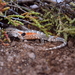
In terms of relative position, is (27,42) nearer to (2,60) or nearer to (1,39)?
(1,39)

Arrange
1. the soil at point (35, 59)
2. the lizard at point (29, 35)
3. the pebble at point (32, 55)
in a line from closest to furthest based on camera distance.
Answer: the soil at point (35, 59) → the pebble at point (32, 55) → the lizard at point (29, 35)

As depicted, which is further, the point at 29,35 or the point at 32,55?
the point at 29,35

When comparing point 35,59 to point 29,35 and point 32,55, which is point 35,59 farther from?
point 29,35

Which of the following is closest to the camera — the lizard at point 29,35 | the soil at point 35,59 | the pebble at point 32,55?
the soil at point 35,59

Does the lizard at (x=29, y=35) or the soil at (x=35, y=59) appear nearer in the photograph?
the soil at (x=35, y=59)

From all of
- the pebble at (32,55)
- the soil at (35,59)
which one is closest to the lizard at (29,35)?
the soil at (35,59)

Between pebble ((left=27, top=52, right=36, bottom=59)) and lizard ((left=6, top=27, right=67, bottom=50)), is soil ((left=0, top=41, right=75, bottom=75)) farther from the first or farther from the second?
lizard ((left=6, top=27, right=67, bottom=50))

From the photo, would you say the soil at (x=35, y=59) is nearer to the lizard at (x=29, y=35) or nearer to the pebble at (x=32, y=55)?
the pebble at (x=32, y=55)

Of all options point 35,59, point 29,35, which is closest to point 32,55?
point 35,59

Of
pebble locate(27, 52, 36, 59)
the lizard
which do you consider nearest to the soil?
pebble locate(27, 52, 36, 59)
